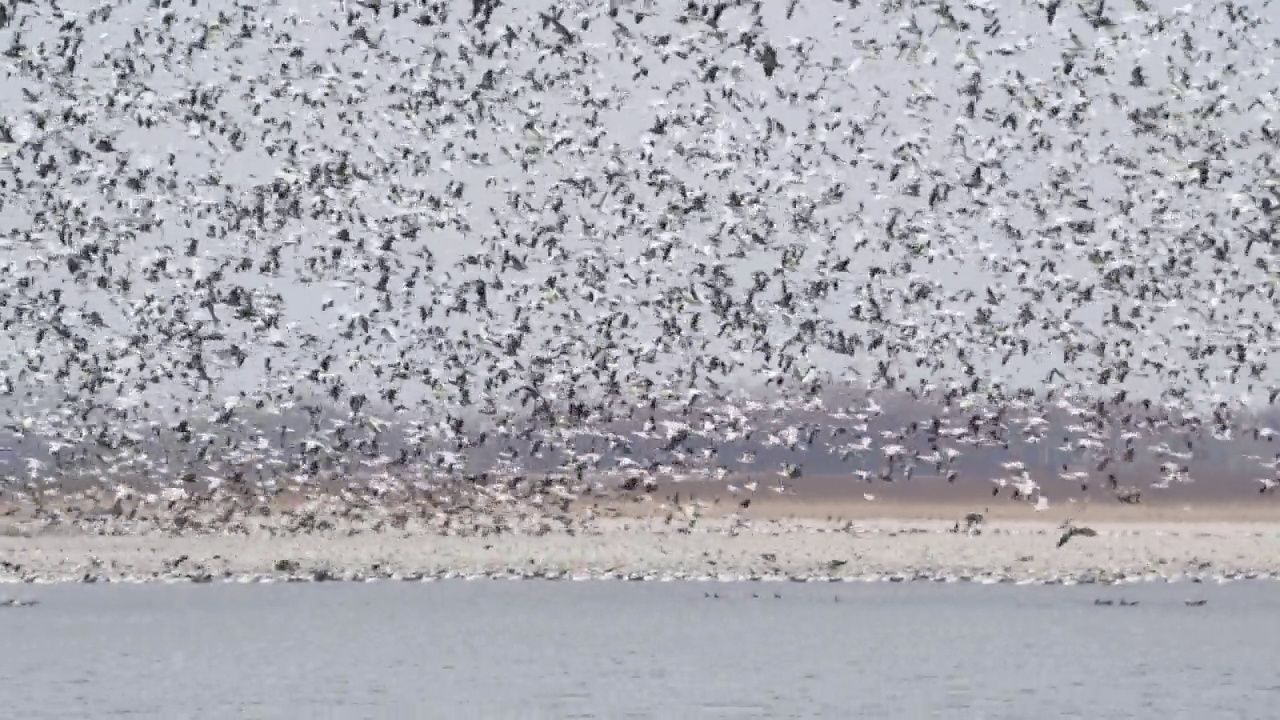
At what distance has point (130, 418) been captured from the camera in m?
51.4

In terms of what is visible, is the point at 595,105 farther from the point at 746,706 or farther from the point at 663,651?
the point at 746,706

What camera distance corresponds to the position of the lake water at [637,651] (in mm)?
27000

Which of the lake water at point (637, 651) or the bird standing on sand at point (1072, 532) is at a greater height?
the bird standing on sand at point (1072, 532)

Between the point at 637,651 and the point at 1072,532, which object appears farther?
the point at 1072,532

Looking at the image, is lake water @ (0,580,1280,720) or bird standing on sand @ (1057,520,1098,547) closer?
lake water @ (0,580,1280,720)

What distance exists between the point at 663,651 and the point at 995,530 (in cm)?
2919

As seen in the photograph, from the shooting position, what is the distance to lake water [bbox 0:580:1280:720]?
2700 centimetres

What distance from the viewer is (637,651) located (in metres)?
32.2

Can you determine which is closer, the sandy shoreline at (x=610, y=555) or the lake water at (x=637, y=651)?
the lake water at (x=637, y=651)

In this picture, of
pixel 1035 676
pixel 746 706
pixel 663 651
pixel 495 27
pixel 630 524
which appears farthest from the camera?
pixel 630 524

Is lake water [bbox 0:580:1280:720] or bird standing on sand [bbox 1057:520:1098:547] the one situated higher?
bird standing on sand [bbox 1057:520:1098:547]

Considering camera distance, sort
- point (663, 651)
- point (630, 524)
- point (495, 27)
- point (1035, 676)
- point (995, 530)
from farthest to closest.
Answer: point (995, 530) < point (630, 524) < point (495, 27) < point (663, 651) < point (1035, 676)

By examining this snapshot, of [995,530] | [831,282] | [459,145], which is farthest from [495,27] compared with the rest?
[995,530]

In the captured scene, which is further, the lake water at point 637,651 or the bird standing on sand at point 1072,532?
the bird standing on sand at point 1072,532
